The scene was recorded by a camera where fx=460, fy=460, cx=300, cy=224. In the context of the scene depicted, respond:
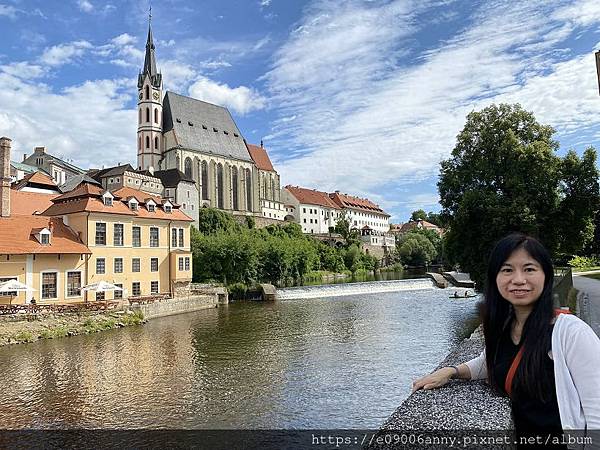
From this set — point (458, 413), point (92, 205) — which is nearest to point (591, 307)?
point (458, 413)

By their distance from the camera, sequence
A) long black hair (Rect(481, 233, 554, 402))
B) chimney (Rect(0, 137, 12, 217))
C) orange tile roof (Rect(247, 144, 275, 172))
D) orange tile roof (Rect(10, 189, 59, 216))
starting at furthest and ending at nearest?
orange tile roof (Rect(247, 144, 275, 172)), orange tile roof (Rect(10, 189, 59, 216)), chimney (Rect(0, 137, 12, 217)), long black hair (Rect(481, 233, 554, 402))

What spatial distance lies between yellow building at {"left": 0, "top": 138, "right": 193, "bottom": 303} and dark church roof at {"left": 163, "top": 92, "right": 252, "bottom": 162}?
47.4 metres

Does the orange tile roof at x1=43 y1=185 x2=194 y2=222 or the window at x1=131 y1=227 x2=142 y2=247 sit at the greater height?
the orange tile roof at x1=43 y1=185 x2=194 y2=222

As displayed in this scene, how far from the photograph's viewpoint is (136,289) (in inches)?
1296

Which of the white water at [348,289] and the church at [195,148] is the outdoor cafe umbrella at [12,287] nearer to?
the white water at [348,289]

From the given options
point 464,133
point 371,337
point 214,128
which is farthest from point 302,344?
point 214,128

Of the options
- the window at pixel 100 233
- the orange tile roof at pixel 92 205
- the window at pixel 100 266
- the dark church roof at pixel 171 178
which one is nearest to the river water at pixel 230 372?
the window at pixel 100 266

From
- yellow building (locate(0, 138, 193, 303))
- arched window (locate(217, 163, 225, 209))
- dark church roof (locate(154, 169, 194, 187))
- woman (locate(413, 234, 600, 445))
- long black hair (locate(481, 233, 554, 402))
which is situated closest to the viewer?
woman (locate(413, 234, 600, 445))

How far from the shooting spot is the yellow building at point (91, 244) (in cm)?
2692

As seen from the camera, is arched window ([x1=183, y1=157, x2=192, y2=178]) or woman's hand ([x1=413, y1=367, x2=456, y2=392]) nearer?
woman's hand ([x1=413, y1=367, x2=456, y2=392])

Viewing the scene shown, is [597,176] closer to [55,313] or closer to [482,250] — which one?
[482,250]

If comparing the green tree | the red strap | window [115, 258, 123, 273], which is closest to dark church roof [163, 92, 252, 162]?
window [115, 258, 123, 273]

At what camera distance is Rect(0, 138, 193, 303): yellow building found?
26922 millimetres

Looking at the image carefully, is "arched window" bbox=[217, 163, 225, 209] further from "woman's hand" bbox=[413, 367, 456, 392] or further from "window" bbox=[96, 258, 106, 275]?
"woman's hand" bbox=[413, 367, 456, 392]
